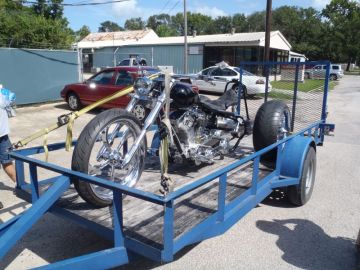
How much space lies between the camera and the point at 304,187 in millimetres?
4871

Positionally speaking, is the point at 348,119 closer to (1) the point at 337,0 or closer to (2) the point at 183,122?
(2) the point at 183,122

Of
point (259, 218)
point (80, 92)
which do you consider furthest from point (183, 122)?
point (80, 92)

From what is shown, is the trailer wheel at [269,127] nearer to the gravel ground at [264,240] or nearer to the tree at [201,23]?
the gravel ground at [264,240]

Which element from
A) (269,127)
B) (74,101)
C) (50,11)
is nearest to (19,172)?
(269,127)

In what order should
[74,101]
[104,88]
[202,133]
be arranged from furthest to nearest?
[74,101], [104,88], [202,133]

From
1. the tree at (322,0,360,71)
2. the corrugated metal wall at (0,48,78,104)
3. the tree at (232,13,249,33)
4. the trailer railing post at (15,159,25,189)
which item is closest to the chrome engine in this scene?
the trailer railing post at (15,159,25,189)

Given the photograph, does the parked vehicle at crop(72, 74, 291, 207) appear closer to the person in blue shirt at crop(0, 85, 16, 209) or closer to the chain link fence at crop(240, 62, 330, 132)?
the chain link fence at crop(240, 62, 330, 132)

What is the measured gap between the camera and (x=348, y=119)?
13.1m

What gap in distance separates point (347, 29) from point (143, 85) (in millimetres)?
65762

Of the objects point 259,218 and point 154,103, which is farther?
point 259,218

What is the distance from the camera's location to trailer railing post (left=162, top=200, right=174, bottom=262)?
2544mm

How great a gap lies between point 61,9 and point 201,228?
45994 millimetres

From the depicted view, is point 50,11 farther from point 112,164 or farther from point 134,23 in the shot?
point 134,23

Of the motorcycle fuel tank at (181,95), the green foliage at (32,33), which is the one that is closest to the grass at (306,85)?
the motorcycle fuel tank at (181,95)
